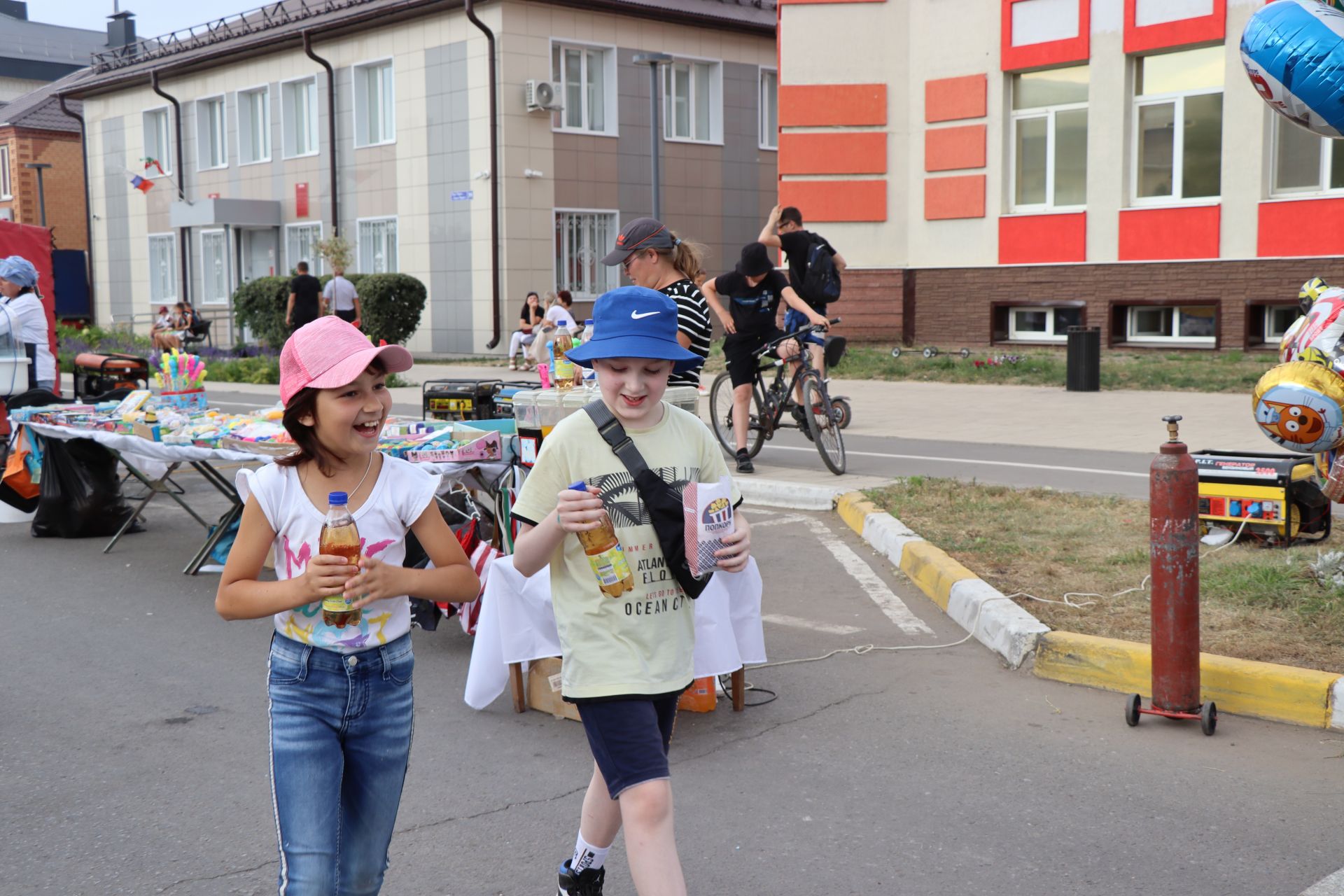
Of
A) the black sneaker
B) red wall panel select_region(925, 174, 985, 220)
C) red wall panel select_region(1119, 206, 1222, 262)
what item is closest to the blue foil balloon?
the black sneaker

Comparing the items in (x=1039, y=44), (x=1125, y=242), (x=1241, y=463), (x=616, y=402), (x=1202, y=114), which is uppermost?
(x=1039, y=44)

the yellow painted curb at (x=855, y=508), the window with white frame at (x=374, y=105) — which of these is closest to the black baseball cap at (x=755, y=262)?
the yellow painted curb at (x=855, y=508)

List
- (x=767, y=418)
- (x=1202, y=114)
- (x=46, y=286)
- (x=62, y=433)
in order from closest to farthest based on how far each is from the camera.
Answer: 1. (x=62, y=433)
2. (x=767, y=418)
3. (x=46, y=286)
4. (x=1202, y=114)

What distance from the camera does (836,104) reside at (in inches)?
934

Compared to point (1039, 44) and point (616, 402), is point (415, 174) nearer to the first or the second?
point (1039, 44)

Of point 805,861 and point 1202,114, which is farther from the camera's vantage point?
point 1202,114

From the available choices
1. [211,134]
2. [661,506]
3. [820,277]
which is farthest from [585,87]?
[661,506]

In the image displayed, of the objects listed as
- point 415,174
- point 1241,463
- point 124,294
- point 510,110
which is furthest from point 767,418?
point 124,294

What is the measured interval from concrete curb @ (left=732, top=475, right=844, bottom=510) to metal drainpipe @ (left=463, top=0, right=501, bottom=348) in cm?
1930

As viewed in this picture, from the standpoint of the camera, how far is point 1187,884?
389 cm

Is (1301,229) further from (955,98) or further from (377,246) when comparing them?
(377,246)

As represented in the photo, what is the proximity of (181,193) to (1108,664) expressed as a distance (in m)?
37.1

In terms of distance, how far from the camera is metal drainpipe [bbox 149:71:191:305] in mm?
38000

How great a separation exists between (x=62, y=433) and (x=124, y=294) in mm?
35074
